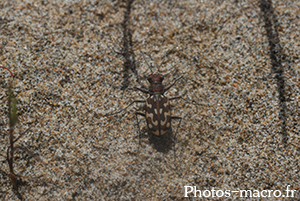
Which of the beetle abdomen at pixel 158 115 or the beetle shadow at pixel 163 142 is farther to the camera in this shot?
the beetle shadow at pixel 163 142

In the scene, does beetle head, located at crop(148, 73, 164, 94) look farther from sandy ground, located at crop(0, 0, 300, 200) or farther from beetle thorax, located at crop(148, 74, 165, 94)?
sandy ground, located at crop(0, 0, 300, 200)

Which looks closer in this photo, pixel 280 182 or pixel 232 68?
pixel 280 182

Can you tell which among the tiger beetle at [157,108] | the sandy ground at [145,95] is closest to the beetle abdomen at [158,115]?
the tiger beetle at [157,108]

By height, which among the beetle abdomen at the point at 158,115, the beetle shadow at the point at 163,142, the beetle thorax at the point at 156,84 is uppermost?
the beetle thorax at the point at 156,84

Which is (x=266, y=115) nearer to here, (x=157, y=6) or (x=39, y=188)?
(x=157, y=6)

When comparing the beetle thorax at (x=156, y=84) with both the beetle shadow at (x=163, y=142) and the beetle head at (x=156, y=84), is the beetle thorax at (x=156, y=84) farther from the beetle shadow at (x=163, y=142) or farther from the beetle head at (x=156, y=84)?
the beetle shadow at (x=163, y=142)

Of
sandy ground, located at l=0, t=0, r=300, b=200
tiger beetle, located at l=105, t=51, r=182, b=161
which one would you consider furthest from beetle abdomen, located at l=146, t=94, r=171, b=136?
sandy ground, located at l=0, t=0, r=300, b=200

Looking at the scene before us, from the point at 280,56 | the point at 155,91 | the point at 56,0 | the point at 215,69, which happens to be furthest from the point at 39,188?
the point at 280,56
